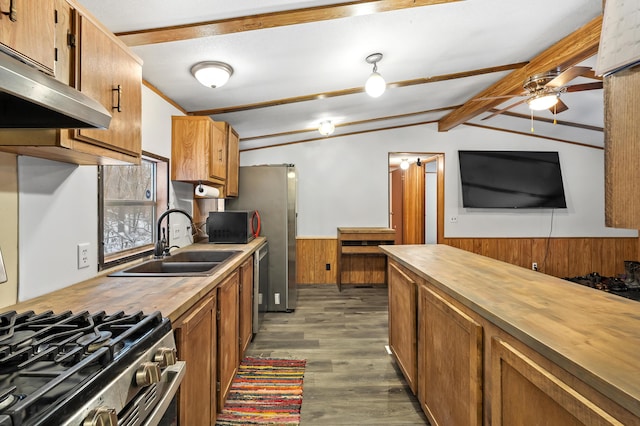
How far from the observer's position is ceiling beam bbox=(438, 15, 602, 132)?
235 cm

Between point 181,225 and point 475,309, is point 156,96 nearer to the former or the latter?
A: point 181,225

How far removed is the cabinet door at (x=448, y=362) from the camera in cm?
121

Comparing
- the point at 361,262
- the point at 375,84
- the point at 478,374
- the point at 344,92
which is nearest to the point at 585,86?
the point at 375,84

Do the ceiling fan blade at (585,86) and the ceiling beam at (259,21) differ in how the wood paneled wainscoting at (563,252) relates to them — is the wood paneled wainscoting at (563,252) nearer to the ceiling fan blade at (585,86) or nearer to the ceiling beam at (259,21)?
the ceiling fan blade at (585,86)

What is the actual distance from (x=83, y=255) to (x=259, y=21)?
1564mm

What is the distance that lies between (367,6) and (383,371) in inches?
97.9

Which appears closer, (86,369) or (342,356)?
(86,369)

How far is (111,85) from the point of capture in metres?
1.33

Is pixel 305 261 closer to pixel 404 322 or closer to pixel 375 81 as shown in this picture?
pixel 404 322

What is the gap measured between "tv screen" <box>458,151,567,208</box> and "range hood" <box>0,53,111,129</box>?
536cm

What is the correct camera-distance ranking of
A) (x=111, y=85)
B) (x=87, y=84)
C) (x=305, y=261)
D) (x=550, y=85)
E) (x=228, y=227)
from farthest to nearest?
1. (x=305, y=261)
2. (x=228, y=227)
3. (x=550, y=85)
4. (x=111, y=85)
5. (x=87, y=84)

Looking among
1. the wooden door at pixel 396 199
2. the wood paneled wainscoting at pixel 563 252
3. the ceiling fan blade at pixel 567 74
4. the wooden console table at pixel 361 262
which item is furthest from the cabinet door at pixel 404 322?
the wooden door at pixel 396 199

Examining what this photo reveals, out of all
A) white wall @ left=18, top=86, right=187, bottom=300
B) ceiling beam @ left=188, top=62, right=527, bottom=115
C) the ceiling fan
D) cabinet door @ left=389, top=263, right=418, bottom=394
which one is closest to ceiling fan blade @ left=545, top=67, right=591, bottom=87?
the ceiling fan

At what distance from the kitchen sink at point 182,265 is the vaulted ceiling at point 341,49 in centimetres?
130
